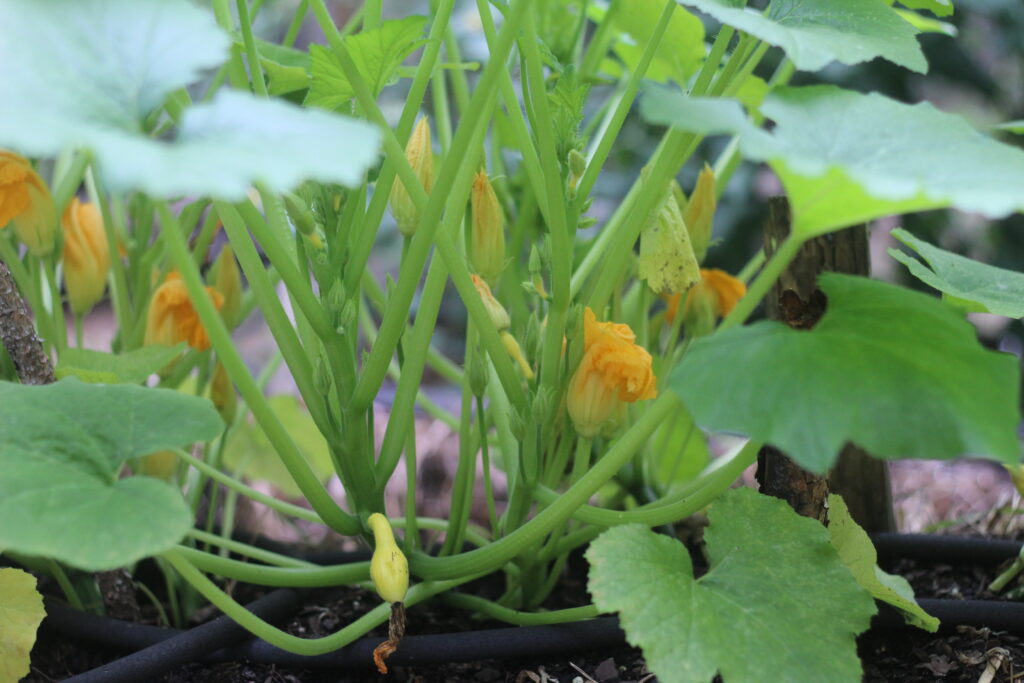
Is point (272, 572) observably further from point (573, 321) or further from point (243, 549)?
point (573, 321)

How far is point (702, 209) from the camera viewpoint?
2.99 ft

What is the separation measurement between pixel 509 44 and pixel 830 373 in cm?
28

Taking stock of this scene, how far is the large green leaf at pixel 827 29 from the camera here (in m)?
0.57

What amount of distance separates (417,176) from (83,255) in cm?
43

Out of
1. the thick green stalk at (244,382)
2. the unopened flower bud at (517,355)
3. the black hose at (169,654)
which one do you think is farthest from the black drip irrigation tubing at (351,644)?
the unopened flower bud at (517,355)

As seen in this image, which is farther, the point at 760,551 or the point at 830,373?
the point at 760,551

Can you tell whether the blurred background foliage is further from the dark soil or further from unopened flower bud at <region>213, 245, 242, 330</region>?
the dark soil

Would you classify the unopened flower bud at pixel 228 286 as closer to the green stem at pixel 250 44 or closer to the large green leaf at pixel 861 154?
the green stem at pixel 250 44

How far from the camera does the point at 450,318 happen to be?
259 cm

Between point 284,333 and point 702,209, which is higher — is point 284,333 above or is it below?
below

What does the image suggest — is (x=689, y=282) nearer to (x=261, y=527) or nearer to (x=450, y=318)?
(x=261, y=527)

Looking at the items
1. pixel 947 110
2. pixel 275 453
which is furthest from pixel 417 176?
pixel 947 110

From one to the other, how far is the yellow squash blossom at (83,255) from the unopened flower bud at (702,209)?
0.61 metres

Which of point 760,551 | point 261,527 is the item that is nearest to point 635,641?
point 760,551
